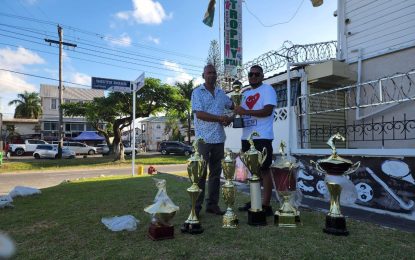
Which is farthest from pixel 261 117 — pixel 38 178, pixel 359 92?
pixel 38 178

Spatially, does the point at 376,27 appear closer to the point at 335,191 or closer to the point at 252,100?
the point at 252,100

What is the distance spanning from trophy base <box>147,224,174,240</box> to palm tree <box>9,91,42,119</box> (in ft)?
186

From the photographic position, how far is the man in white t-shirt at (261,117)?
148 inches

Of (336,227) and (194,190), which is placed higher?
(194,190)

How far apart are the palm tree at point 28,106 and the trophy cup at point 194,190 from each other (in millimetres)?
56381

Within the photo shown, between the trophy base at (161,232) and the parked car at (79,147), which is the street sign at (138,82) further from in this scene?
the parked car at (79,147)

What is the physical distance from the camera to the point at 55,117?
1927 inches

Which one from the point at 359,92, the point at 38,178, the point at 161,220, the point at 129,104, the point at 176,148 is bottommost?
the point at 38,178

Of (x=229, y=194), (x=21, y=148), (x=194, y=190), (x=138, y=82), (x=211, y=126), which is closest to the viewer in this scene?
(x=194, y=190)

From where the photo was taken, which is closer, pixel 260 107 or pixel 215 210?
pixel 260 107

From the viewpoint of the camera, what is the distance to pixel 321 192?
18.2 feet

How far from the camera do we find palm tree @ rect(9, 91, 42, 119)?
173ft

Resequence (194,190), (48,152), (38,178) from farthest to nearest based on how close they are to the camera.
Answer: (48,152) → (38,178) → (194,190)

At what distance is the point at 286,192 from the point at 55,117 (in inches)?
2030
